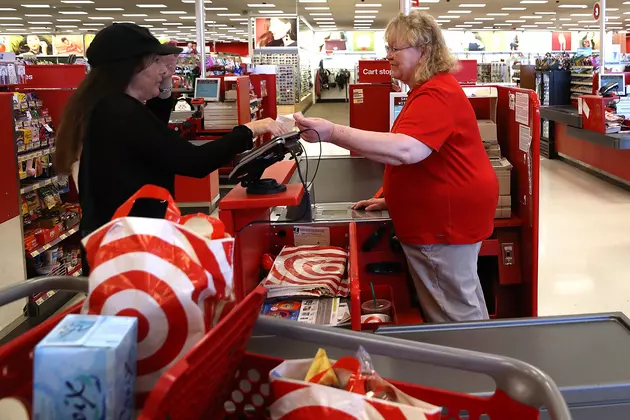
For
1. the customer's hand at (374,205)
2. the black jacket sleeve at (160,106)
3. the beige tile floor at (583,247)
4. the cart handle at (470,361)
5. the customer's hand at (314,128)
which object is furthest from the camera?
the beige tile floor at (583,247)

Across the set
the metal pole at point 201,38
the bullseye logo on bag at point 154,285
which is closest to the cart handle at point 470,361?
the bullseye logo on bag at point 154,285

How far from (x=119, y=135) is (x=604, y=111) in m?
7.23

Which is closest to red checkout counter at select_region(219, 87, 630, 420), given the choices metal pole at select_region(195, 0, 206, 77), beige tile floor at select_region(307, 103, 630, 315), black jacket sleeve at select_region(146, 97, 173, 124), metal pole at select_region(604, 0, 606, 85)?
black jacket sleeve at select_region(146, 97, 173, 124)

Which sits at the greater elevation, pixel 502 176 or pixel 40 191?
pixel 502 176

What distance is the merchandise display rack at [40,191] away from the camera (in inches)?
169

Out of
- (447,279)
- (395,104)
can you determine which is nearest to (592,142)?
(395,104)

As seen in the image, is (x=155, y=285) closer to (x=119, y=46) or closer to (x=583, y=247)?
(x=119, y=46)

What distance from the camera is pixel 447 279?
2422 mm

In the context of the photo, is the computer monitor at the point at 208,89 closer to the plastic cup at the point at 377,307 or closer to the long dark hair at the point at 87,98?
the plastic cup at the point at 377,307

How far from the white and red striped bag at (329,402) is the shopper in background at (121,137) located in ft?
3.38

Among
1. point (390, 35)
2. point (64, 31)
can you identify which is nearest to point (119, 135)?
point (390, 35)

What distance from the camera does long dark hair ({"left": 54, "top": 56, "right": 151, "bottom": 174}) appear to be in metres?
1.98

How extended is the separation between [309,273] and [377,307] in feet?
1.57

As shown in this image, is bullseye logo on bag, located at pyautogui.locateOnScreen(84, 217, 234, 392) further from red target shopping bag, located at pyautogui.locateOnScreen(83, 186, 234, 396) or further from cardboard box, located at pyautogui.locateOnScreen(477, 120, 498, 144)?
cardboard box, located at pyautogui.locateOnScreen(477, 120, 498, 144)
